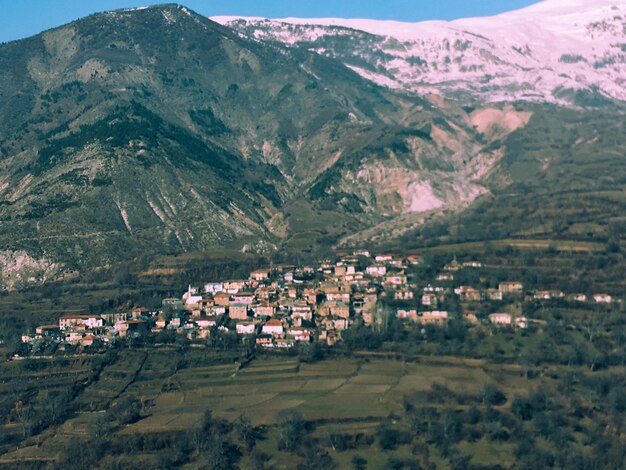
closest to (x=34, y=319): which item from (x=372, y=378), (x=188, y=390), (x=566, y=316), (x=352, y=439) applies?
(x=188, y=390)

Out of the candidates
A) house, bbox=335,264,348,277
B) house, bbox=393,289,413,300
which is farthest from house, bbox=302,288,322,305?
house, bbox=335,264,348,277

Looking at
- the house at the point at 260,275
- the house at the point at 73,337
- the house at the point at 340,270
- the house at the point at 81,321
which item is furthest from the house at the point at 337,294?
the house at the point at 73,337

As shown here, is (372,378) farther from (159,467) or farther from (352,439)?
(159,467)

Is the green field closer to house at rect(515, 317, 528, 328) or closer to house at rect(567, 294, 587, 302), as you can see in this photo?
house at rect(515, 317, 528, 328)

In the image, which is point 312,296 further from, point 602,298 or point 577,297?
point 602,298

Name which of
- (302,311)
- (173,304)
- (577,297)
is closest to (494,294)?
(577,297)

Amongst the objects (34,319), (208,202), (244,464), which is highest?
(208,202)
